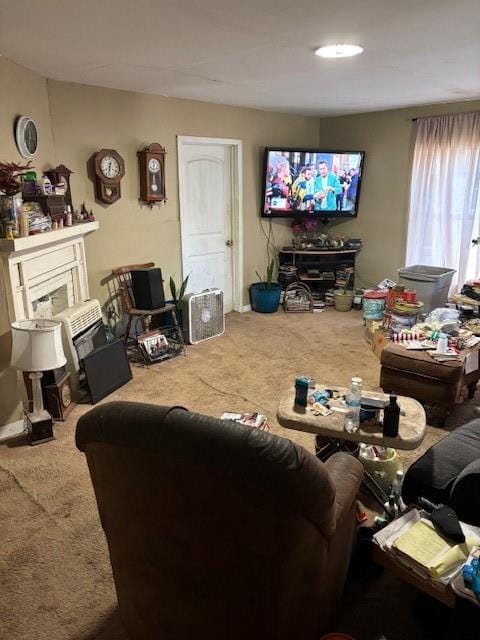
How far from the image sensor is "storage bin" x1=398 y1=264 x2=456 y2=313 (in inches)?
189

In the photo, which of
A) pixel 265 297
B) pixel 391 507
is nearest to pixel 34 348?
pixel 391 507

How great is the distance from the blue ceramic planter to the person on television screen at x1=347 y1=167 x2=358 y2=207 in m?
1.42

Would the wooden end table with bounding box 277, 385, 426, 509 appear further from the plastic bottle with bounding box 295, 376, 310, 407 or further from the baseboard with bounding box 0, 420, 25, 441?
the baseboard with bounding box 0, 420, 25, 441

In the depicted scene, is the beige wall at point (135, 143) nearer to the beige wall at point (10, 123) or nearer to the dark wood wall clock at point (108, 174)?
the dark wood wall clock at point (108, 174)

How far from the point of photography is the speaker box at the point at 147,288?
418cm

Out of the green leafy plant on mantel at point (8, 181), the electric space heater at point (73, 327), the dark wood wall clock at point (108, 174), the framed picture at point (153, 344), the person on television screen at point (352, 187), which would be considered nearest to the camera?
the green leafy plant on mantel at point (8, 181)

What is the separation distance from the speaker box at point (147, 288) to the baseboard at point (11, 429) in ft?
5.08

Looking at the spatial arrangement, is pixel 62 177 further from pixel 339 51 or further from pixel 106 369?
pixel 339 51

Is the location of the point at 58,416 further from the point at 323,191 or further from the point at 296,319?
the point at 323,191

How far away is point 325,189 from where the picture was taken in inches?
227

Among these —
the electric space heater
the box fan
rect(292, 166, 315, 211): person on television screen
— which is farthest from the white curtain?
the electric space heater

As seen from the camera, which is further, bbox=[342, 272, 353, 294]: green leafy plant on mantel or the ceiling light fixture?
bbox=[342, 272, 353, 294]: green leafy plant on mantel

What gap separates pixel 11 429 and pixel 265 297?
11.0ft

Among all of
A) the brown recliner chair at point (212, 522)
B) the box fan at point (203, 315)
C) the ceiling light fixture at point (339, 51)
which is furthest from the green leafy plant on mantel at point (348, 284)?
→ the brown recliner chair at point (212, 522)
